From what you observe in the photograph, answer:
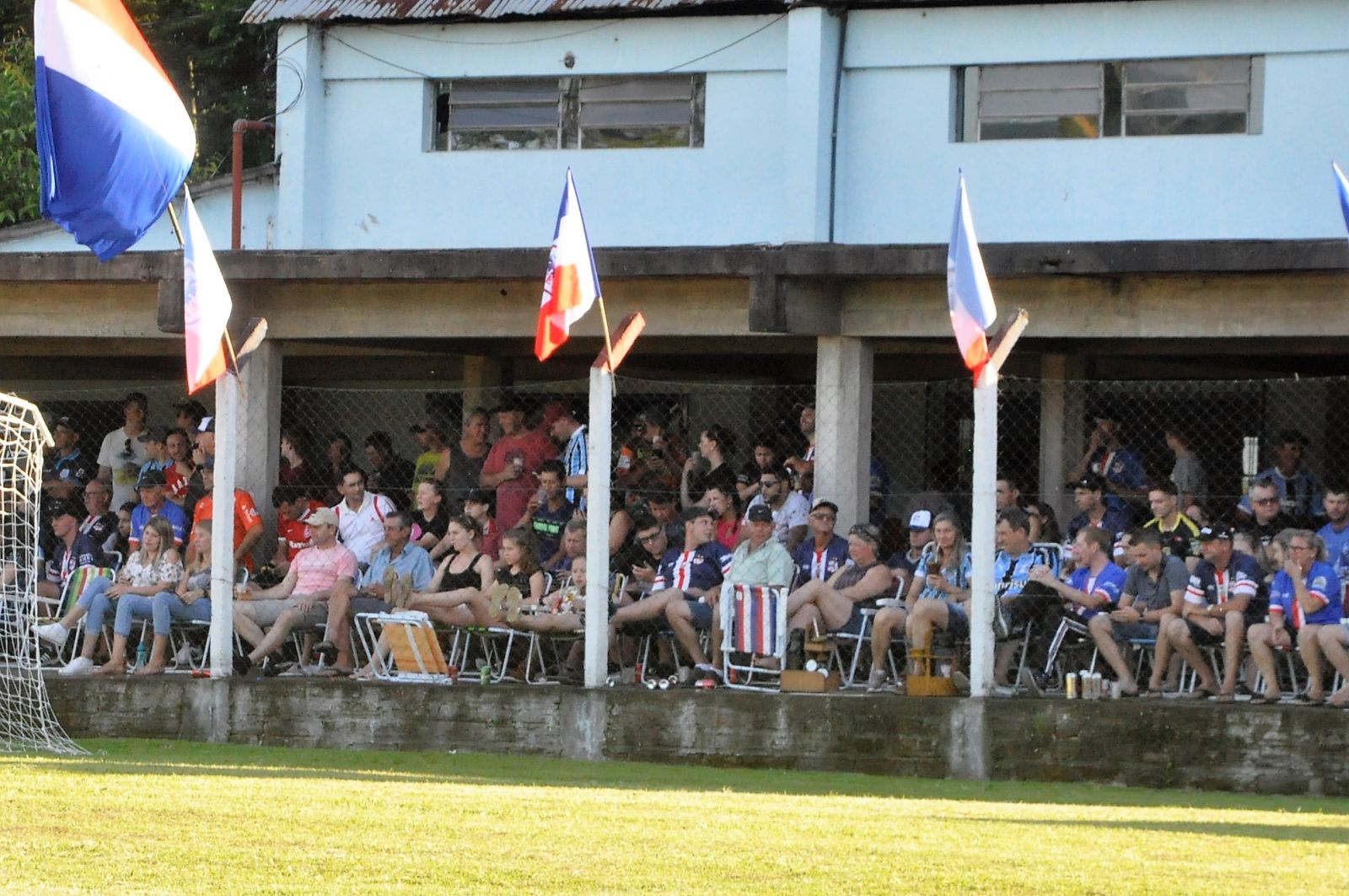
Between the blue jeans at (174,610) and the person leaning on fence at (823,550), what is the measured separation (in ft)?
12.6

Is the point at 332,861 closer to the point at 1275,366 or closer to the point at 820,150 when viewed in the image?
the point at 820,150

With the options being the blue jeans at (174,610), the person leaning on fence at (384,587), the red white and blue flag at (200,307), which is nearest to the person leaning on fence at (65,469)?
the blue jeans at (174,610)

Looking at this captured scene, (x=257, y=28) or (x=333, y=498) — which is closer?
(x=333, y=498)

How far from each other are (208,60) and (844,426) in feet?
57.2

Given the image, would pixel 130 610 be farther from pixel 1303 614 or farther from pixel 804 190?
pixel 1303 614

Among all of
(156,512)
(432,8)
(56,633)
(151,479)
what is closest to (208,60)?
(432,8)

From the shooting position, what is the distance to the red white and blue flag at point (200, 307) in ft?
44.3

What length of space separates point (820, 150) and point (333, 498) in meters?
4.68

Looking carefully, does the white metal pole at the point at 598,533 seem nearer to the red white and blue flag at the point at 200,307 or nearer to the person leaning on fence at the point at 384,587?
the person leaning on fence at the point at 384,587

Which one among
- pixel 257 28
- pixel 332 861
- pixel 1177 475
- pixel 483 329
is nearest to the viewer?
pixel 332 861

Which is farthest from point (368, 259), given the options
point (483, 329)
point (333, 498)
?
point (333, 498)

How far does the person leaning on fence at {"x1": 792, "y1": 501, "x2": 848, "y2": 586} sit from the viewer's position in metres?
14.7

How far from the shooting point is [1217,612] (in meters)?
12.9

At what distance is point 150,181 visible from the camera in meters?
12.3
